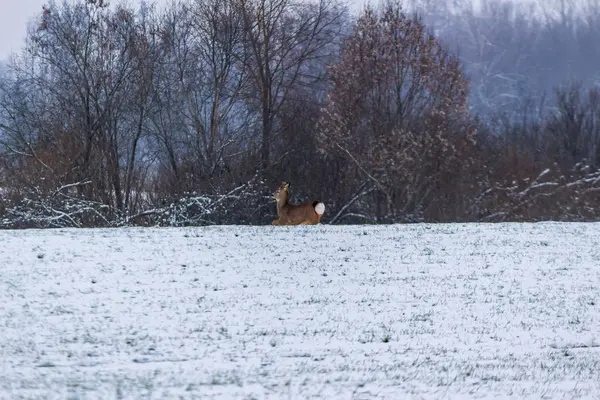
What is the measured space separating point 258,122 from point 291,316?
2319 centimetres

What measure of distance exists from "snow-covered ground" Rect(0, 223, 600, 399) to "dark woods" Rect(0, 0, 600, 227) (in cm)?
968

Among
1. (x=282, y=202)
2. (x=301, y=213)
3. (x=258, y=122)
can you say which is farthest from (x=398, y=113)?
(x=301, y=213)

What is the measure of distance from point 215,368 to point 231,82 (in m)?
26.7

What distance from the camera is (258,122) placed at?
32.2 meters

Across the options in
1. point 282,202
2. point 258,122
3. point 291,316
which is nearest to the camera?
point 291,316

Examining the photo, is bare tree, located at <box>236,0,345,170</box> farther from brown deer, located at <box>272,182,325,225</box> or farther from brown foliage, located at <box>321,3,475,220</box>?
brown deer, located at <box>272,182,325,225</box>

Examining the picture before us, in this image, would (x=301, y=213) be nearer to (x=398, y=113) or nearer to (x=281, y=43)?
(x=398, y=113)

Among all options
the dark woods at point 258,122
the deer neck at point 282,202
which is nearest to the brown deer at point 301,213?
the deer neck at point 282,202

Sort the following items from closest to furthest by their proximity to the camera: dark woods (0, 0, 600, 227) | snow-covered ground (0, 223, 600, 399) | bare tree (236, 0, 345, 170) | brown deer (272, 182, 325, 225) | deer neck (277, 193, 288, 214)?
snow-covered ground (0, 223, 600, 399), brown deer (272, 182, 325, 225), deer neck (277, 193, 288, 214), dark woods (0, 0, 600, 227), bare tree (236, 0, 345, 170)

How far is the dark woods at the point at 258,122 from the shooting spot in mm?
27672

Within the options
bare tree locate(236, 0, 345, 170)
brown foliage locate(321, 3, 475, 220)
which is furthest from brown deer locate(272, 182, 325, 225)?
bare tree locate(236, 0, 345, 170)

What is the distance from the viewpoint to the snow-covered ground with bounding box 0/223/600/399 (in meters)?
6.72

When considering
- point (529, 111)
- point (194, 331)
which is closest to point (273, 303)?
point (194, 331)

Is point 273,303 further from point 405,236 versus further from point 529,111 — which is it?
point 529,111
